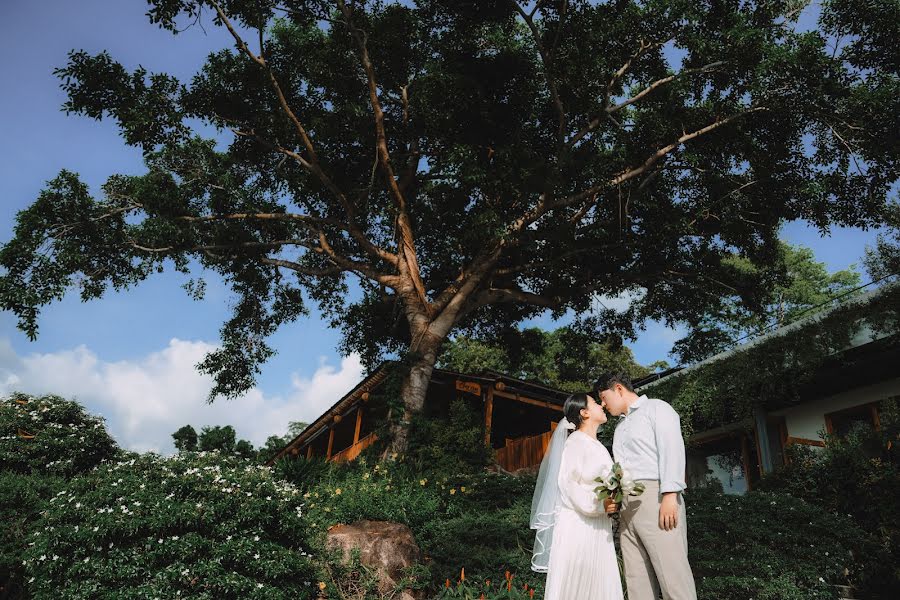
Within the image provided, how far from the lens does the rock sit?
923 centimetres

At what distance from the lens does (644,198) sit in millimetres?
17734

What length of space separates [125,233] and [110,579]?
41.1ft

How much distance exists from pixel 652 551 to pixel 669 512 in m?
0.32

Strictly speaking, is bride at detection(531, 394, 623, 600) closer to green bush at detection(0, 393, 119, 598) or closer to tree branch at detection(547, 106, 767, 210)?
green bush at detection(0, 393, 119, 598)

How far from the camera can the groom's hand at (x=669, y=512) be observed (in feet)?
14.3

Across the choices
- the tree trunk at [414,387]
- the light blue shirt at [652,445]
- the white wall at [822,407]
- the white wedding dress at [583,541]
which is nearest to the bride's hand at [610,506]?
the white wedding dress at [583,541]

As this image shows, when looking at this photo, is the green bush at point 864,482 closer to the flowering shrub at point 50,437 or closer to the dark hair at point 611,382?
the dark hair at point 611,382

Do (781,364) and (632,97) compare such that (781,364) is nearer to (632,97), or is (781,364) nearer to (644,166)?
(644,166)

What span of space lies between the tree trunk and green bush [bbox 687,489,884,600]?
25.3 ft

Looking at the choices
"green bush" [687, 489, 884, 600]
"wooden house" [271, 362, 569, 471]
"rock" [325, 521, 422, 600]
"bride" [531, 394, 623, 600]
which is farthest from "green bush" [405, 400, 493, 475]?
"bride" [531, 394, 623, 600]

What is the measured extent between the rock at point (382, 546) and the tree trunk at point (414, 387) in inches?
212

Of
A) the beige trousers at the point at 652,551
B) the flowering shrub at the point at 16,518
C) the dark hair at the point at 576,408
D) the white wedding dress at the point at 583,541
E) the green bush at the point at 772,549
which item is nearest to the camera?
the beige trousers at the point at 652,551

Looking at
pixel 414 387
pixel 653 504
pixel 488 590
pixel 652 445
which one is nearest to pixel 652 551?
pixel 653 504

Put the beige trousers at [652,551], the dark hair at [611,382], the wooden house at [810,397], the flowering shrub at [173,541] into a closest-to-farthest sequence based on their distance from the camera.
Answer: the beige trousers at [652,551]
the dark hair at [611,382]
the flowering shrub at [173,541]
the wooden house at [810,397]
